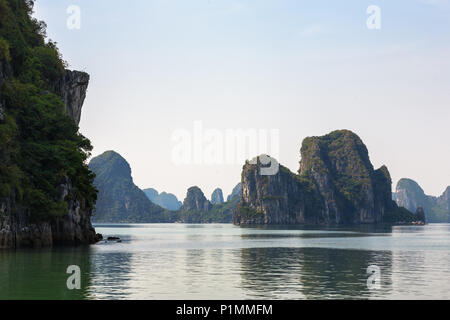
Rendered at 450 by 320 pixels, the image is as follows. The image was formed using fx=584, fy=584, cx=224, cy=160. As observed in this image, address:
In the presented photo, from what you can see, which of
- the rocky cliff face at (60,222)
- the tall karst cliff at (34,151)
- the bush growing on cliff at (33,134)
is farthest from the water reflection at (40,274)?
the bush growing on cliff at (33,134)

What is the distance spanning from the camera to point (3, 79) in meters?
57.0

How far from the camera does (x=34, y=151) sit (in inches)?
2322

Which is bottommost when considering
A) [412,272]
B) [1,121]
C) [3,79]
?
[412,272]

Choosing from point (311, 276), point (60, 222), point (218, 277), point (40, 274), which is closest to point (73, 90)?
point (60, 222)

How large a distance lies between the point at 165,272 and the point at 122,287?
8.10m

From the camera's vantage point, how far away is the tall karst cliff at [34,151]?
179 ft

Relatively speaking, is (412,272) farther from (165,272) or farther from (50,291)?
(50,291)

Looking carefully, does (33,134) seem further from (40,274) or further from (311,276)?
(311,276)

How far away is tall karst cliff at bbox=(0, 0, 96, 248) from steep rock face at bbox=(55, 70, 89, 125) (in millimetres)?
2492

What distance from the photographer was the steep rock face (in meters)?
73.8

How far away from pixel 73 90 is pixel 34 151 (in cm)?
1962
